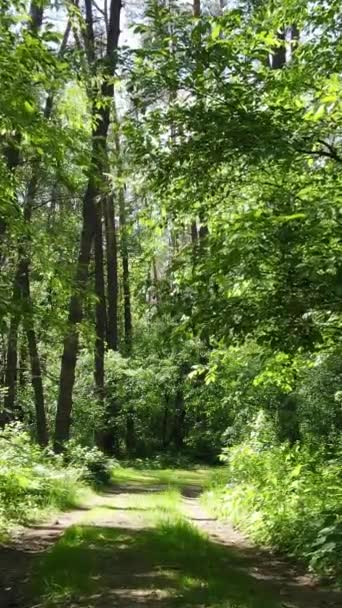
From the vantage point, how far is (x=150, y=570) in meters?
5.81

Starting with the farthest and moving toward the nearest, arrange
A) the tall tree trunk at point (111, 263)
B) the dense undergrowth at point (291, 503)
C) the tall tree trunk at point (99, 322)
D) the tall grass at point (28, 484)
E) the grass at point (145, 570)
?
1. the tall tree trunk at point (111, 263)
2. the tall tree trunk at point (99, 322)
3. the tall grass at point (28, 484)
4. the dense undergrowth at point (291, 503)
5. the grass at point (145, 570)

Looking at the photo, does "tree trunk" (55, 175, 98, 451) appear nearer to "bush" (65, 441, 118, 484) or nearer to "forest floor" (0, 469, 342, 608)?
"bush" (65, 441, 118, 484)

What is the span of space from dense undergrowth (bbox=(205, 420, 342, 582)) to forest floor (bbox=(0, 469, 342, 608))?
25cm

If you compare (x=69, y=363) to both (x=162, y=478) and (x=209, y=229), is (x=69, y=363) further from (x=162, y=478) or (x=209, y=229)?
(x=209, y=229)

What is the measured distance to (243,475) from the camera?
1075 cm

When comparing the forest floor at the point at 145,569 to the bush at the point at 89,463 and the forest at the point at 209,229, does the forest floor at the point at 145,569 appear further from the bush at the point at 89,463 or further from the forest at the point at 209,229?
the bush at the point at 89,463

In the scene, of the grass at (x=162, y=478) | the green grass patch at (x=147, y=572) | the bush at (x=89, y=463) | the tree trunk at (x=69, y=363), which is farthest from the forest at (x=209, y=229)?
the grass at (x=162, y=478)

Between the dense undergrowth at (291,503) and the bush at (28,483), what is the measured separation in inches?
106

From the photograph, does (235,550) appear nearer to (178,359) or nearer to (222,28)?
(222,28)

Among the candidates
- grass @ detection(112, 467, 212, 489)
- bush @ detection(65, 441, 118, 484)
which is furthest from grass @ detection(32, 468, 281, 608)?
grass @ detection(112, 467, 212, 489)

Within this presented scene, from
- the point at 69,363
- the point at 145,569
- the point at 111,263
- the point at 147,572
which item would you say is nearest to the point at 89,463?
the point at 69,363

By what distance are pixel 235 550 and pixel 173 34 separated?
5685 mm

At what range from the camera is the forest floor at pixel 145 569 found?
16.4 feet

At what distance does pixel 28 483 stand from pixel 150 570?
3700 millimetres
